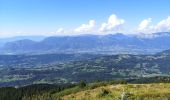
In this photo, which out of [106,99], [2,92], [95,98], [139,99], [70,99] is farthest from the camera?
[2,92]

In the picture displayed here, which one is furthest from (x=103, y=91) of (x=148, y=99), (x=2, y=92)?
(x=2, y=92)

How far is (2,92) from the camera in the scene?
198m

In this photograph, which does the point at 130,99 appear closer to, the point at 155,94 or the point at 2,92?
the point at 155,94

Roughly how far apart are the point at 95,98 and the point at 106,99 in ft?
21.6

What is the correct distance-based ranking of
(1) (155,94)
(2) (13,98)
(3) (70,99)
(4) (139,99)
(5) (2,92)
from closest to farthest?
(4) (139,99)
(1) (155,94)
(3) (70,99)
(2) (13,98)
(5) (2,92)

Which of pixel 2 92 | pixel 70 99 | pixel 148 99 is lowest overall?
pixel 2 92

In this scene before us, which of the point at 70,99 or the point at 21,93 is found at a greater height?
the point at 70,99

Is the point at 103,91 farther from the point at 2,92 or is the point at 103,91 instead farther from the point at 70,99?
the point at 2,92

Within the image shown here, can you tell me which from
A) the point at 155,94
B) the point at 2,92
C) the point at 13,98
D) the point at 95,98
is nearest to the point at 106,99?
the point at 95,98

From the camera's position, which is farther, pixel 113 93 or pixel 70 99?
pixel 70 99

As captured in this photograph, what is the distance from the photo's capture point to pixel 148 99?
219ft

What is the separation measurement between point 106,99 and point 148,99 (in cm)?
1605

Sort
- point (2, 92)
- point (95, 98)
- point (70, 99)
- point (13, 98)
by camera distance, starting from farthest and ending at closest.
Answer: point (2, 92)
point (13, 98)
point (70, 99)
point (95, 98)

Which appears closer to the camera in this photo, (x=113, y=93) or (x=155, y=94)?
(x=155, y=94)
